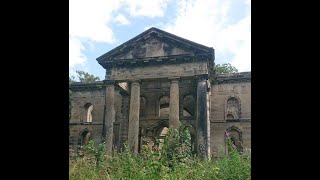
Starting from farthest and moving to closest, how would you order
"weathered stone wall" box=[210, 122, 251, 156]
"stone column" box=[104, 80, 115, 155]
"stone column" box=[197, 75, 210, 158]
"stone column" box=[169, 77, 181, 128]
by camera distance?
"weathered stone wall" box=[210, 122, 251, 156] < "stone column" box=[104, 80, 115, 155] < "stone column" box=[169, 77, 181, 128] < "stone column" box=[197, 75, 210, 158]

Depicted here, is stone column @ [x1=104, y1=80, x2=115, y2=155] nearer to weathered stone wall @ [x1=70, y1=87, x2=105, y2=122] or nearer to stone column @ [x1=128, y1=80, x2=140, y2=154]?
stone column @ [x1=128, y1=80, x2=140, y2=154]

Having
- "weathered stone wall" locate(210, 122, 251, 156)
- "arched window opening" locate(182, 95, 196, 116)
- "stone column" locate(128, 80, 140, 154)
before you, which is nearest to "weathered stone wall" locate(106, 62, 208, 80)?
"stone column" locate(128, 80, 140, 154)

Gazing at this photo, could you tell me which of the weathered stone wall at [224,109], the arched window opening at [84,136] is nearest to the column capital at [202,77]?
the weathered stone wall at [224,109]

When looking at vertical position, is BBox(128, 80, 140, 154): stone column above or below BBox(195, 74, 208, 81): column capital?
below

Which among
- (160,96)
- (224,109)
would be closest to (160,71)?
(160,96)

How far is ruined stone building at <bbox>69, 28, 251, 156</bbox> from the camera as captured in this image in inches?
807

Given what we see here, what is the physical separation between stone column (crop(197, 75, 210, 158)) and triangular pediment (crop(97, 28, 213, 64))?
80.3 inches

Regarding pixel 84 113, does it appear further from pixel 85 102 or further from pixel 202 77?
pixel 202 77

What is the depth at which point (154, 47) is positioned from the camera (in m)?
21.5

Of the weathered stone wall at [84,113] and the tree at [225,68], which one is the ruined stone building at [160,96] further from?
the tree at [225,68]

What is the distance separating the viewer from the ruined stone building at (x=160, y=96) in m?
20.5

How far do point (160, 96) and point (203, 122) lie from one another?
6000 millimetres

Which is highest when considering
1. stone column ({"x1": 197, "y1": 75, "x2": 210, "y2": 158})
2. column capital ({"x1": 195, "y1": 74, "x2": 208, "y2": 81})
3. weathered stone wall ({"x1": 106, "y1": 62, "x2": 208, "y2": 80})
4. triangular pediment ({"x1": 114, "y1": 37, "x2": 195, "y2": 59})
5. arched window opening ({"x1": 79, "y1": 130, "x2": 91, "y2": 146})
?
triangular pediment ({"x1": 114, "y1": 37, "x2": 195, "y2": 59})
